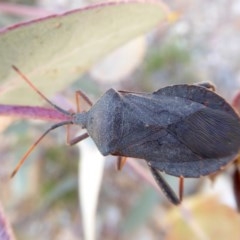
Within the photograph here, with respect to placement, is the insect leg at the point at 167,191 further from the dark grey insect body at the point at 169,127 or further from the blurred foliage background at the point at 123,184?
the blurred foliage background at the point at 123,184

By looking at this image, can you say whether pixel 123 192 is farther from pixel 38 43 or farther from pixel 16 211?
pixel 38 43

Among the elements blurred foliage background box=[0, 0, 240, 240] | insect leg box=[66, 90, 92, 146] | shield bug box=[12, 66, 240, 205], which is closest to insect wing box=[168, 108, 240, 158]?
shield bug box=[12, 66, 240, 205]

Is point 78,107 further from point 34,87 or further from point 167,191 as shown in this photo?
point 167,191

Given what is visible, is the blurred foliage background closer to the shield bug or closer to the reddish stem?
the shield bug

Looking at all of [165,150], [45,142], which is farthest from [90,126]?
[45,142]

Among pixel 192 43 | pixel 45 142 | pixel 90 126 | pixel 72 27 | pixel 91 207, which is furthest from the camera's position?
pixel 192 43

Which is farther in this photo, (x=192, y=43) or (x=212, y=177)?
(x=192, y=43)

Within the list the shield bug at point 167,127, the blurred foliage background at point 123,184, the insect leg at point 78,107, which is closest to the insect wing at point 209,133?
the shield bug at point 167,127
